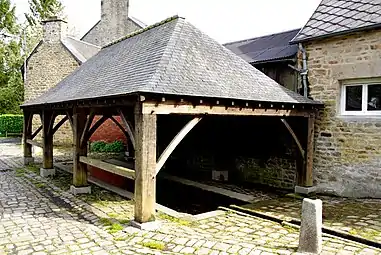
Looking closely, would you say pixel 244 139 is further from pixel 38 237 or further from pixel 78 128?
pixel 38 237

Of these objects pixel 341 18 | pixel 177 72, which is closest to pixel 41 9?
pixel 341 18

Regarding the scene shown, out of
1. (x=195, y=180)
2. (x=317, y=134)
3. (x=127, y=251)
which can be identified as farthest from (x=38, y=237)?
(x=317, y=134)

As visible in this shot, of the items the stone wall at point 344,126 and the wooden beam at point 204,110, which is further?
the stone wall at point 344,126

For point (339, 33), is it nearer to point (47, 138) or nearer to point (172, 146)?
point (172, 146)

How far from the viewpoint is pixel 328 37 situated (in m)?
7.84

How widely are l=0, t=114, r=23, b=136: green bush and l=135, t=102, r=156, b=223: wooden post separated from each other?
21479mm

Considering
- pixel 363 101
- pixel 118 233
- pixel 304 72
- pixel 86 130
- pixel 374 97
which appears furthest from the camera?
pixel 304 72

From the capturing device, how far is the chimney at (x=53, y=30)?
18031mm

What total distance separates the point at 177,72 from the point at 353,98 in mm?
4322

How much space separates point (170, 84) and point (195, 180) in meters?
5.15

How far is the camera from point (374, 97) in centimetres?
743

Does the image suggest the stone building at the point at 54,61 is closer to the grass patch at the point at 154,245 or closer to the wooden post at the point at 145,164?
the wooden post at the point at 145,164

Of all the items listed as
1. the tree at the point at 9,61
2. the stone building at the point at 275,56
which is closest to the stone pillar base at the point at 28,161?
the stone building at the point at 275,56

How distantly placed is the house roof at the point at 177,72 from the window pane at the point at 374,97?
1.25 meters
